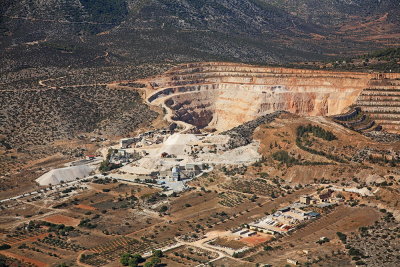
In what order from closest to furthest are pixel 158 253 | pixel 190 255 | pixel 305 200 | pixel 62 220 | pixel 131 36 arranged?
pixel 158 253
pixel 190 255
pixel 62 220
pixel 305 200
pixel 131 36

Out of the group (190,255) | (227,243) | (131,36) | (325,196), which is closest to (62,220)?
(190,255)

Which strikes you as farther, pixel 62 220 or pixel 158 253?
pixel 62 220

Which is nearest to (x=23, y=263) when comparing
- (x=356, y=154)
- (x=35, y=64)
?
(x=356, y=154)

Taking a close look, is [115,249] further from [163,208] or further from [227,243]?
[163,208]

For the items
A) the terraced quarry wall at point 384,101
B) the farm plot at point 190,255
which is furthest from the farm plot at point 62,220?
the terraced quarry wall at point 384,101

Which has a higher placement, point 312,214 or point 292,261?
point 292,261

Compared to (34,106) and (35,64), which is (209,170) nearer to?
(34,106)

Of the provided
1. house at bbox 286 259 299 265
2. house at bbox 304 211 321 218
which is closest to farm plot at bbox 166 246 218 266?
house at bbox 286 259 299 265

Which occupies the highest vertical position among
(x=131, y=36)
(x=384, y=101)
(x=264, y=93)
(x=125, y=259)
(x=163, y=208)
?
(x=384, y=101)
